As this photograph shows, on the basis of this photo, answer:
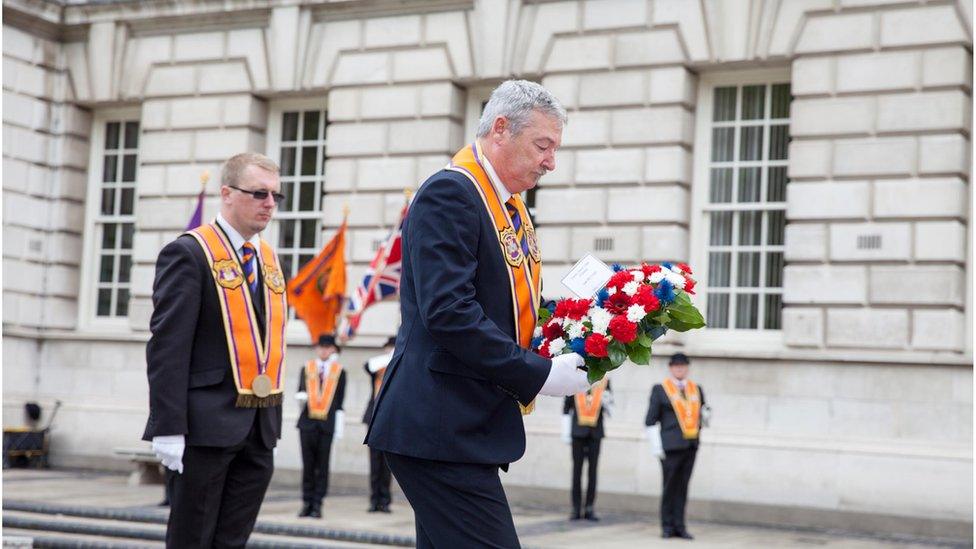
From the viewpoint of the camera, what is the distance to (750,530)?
48.0 ft

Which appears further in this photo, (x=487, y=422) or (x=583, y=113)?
(x=583, y=113)

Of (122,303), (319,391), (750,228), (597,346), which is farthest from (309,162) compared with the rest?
(597,346)

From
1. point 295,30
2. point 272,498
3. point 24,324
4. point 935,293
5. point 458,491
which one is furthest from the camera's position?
point 24,324

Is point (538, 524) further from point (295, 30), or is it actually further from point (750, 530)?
point (295, 30)

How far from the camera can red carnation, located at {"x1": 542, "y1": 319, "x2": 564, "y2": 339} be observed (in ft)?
14.4

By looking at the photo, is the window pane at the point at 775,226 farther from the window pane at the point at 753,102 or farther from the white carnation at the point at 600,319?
the white carnation at the point at 600,319

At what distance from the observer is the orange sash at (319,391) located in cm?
1512

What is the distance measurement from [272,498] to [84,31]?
7.86 meters

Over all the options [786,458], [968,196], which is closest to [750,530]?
[786,458]

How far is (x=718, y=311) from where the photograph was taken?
54.2ft

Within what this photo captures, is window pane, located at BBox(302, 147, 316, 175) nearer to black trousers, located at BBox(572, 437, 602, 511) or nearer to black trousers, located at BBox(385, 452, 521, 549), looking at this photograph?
black trousers, located at BBox(572, 437, 602, 511)

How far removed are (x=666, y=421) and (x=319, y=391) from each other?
3.71m

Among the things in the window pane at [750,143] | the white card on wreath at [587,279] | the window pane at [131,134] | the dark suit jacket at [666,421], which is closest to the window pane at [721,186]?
the window pane at [750,143]

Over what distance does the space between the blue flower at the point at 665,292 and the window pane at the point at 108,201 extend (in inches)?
683
